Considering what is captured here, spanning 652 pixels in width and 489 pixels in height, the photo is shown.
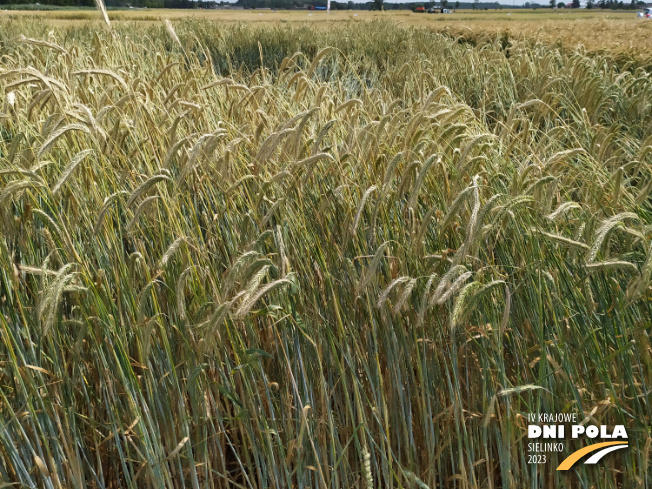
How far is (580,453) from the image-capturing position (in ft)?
4.11

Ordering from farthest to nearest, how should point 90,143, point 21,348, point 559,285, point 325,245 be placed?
point 90,143
point 325,245
point 559,285
point 21,348

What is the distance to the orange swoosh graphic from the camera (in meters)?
1.24

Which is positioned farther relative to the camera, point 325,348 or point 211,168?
point 211,168

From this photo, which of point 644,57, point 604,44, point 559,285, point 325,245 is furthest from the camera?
point 604,44

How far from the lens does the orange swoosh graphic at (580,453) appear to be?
1244 mm

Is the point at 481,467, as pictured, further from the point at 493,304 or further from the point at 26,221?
the point at 26,221

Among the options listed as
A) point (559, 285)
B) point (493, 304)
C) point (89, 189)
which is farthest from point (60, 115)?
point (559, 285)

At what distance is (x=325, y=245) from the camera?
1.58 m

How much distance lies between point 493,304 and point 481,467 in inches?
16.6

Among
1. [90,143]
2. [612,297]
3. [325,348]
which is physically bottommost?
[325,348]

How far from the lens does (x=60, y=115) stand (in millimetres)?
1585

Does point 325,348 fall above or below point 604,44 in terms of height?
below

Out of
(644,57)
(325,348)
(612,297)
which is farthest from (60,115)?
(644,57)

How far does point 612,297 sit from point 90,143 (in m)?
1.51
